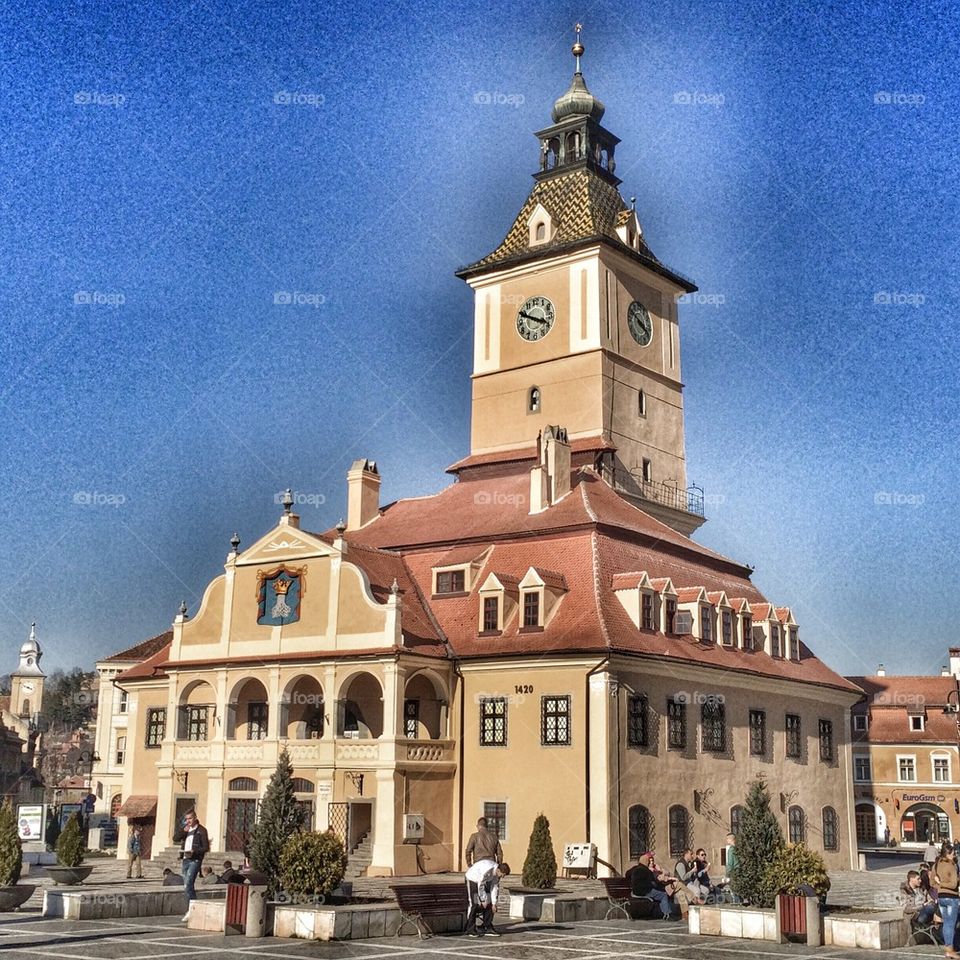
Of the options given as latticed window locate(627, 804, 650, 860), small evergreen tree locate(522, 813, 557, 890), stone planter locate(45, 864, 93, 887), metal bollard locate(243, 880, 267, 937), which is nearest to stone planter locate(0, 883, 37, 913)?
stone planter locate(45, 864, 93, 887)

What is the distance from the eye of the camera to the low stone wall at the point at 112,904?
2353cm

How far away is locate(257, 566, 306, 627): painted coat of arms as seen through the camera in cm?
4019

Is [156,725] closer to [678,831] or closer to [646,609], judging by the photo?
[646,609]

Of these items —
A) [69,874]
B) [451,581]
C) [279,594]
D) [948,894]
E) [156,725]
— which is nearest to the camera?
[948,894]

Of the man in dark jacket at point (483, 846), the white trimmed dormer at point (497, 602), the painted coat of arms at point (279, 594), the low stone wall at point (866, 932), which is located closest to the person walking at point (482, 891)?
the man in dark jacket at point (483, 846)

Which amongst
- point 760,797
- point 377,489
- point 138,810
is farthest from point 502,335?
point 760,797

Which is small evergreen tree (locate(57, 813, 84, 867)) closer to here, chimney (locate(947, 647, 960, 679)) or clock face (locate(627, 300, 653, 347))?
clock face (locate(627, 300, 653, 347))

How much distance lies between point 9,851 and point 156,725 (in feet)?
72.3

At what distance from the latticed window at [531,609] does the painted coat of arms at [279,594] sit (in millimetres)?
6930

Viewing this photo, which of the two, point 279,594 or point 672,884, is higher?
point 279,594

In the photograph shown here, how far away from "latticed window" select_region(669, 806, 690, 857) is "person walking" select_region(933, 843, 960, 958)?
59.9 feet

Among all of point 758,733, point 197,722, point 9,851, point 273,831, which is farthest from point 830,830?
point 9,851

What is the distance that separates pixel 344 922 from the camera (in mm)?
21172

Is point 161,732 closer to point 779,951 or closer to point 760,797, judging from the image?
point 760,797
